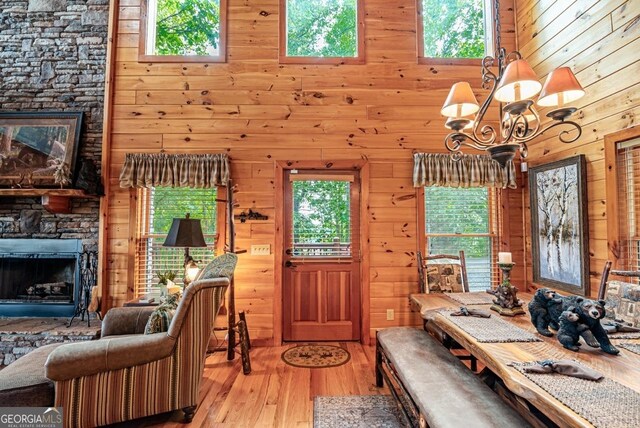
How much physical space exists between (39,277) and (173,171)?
2.06 meters

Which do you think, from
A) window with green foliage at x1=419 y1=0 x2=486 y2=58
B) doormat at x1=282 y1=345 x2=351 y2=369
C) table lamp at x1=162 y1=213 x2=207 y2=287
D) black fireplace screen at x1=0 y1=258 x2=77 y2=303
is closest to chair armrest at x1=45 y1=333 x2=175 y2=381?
table lamp at x1=162 y1=213 x2=207 y2=287

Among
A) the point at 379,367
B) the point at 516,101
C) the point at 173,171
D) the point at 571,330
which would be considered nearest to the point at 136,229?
the point at 173,171

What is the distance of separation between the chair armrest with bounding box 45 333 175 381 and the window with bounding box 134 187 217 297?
1.58 meters

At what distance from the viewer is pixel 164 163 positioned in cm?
348

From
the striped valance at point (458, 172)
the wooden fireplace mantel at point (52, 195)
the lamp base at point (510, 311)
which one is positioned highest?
the striped valance at point (458, 172)

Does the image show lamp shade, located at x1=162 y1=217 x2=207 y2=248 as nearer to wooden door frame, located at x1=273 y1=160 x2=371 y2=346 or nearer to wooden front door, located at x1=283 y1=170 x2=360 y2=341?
wooden door frame, located at x1=273 y1=160 x2=371 y2=346

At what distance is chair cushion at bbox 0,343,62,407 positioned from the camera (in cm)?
178

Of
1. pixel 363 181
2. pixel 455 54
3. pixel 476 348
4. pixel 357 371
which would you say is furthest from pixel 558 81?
pixel 357 371

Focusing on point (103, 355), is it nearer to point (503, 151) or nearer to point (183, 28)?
point (503, 151)

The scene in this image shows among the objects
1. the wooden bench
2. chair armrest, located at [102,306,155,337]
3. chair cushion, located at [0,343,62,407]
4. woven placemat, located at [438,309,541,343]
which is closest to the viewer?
the wooden bench

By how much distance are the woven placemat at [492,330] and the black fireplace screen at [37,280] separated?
13.4 feet

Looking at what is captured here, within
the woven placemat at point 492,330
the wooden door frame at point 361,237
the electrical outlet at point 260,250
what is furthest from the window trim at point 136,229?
the woven placemat at point 492,330

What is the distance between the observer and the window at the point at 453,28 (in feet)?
12.5

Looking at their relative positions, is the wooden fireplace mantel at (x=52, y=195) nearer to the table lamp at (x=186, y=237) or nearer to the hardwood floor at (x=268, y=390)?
the table lamp at (x=186, y=237)
